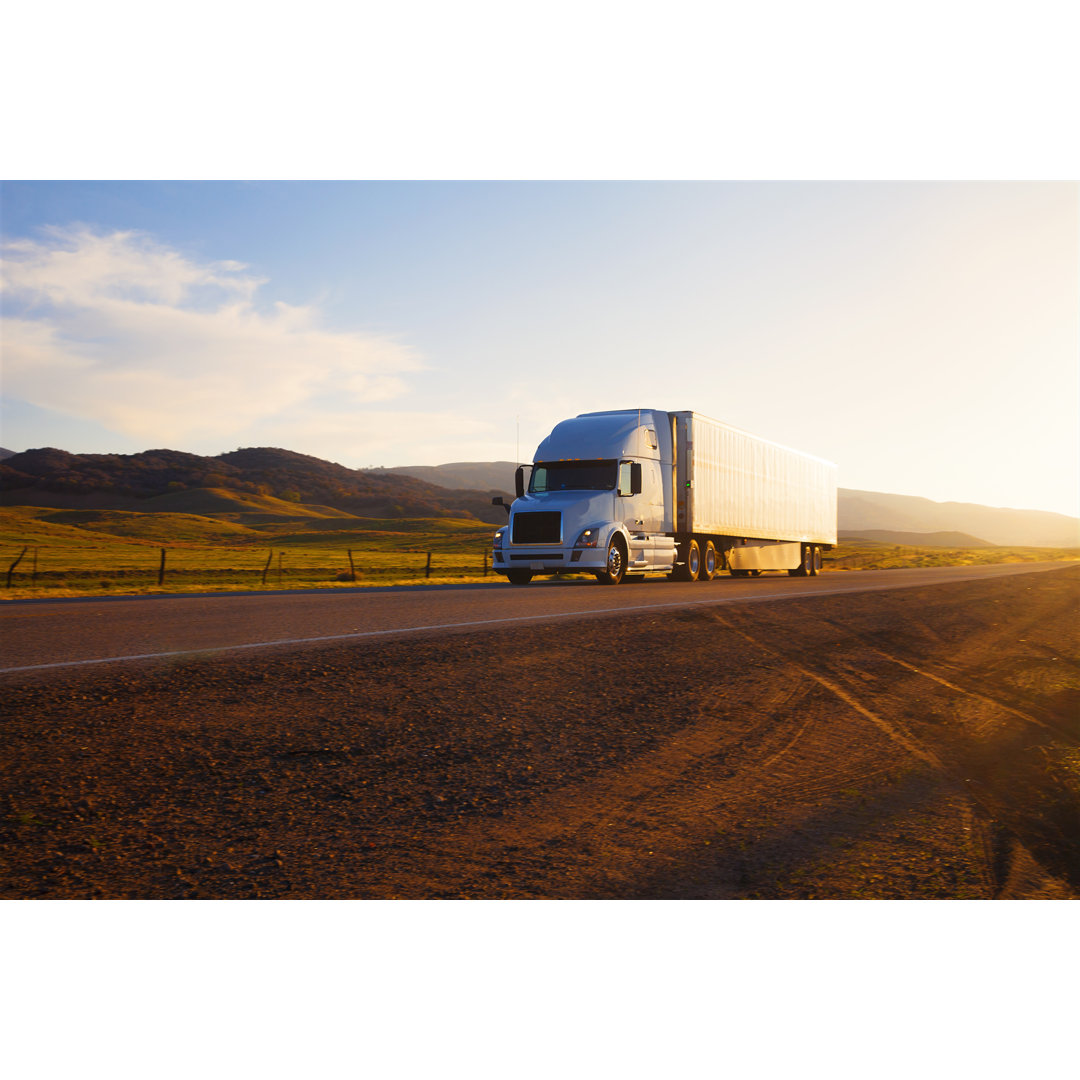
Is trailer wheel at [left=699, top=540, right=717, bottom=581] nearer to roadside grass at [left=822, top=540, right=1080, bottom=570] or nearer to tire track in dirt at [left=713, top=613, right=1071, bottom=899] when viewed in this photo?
tire track in dirt at [left=713, top=613, right=1071, bottom=899]

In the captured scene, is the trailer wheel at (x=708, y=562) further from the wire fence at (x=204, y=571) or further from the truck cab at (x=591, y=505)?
the wire fence at (x=204, y=571)

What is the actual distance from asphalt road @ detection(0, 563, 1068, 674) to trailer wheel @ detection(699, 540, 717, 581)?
22.7 ft

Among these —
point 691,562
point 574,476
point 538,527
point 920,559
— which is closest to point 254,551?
point 920,559

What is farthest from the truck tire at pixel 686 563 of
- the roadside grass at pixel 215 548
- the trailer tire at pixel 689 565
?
the roadside grass at pixel 215 548

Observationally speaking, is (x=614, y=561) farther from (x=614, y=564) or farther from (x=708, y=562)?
→ (x=708, y=562)

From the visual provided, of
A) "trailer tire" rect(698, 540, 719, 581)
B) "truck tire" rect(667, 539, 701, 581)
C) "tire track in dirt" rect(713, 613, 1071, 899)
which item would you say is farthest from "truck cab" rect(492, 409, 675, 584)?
"tire track in dirt" rect(713, 613, 1071, 899)

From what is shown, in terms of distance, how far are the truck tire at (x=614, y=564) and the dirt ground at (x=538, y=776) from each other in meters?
10.4

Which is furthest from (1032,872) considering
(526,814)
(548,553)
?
(548,553)

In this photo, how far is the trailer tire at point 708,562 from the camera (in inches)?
1041

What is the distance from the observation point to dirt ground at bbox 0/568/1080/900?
4789 millimetres

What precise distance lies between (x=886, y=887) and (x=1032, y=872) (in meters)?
0.85

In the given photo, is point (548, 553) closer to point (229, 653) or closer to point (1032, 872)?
point (229, 653)

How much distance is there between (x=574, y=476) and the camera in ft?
72.1

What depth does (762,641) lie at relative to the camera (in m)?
12.0
